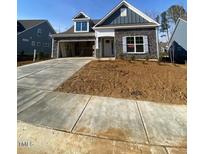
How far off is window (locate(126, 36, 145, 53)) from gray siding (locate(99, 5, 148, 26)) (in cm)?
139

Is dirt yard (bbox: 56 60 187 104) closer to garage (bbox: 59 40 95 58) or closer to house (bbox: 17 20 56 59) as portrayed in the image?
garage (bbox: 59 40 95 58)

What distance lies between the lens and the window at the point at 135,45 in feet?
48.1

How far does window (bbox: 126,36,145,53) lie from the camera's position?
14.6 meters

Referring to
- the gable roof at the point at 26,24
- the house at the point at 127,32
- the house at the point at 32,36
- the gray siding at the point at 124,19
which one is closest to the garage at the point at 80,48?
the house at the point at 127,32

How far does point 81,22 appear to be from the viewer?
17812 millimetres

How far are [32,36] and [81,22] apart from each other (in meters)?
12.5

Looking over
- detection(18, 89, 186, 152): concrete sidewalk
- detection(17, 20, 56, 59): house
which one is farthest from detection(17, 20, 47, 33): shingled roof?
detection(18, 89, 186, 152): concrete sidewalk

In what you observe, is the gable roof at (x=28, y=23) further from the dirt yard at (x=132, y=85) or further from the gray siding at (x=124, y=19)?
the dirt yard at (x=132, y=85)

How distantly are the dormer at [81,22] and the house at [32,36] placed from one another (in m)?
9.48

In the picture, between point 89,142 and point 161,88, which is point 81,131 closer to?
point 89,142
